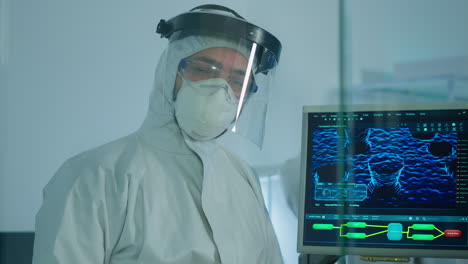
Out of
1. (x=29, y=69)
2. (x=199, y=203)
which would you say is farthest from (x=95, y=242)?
(x=29, y=69)

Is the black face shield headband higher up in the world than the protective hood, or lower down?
higher up

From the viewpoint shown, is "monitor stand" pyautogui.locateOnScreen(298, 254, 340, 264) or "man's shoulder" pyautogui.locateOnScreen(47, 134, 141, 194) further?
"monitor stand" pyautogui.locateOnScreen(298, 254, 340, 264)

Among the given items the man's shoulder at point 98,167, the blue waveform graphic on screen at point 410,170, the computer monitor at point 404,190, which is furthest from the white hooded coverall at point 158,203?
the blue waveform graphic on screen at point 410,170

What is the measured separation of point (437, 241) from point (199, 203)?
0.49m

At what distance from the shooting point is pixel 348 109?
58 centimetres

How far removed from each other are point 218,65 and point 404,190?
18.7 inches

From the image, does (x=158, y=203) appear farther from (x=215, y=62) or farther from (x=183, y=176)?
(x=215, y=62)

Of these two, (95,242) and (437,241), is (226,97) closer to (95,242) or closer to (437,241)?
(95,242)

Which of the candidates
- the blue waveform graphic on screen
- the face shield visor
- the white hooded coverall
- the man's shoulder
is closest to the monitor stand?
the white hooded coverall

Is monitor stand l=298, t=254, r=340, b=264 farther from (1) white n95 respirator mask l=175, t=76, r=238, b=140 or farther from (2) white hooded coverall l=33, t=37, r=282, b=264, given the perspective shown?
(1) white n95 respirator mask l=175, t=76, r=238, b=140

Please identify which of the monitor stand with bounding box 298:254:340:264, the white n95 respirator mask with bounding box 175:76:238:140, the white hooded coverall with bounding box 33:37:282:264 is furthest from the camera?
the monitor stand with bounding box 298:254:340:264

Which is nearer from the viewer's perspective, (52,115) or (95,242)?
(95,242)

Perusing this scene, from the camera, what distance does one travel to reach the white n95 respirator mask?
1.10m

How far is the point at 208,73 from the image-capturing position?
3.67 ft
